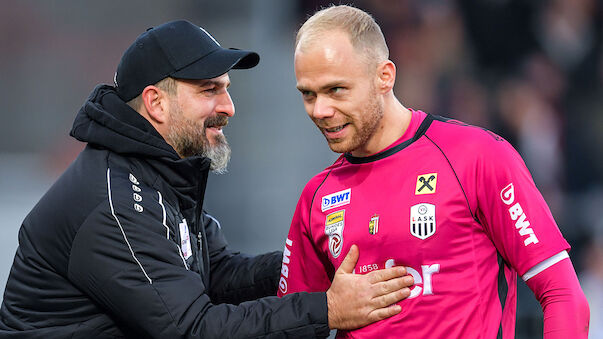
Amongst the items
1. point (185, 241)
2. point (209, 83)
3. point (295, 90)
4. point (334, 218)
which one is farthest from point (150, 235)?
point (295, 90)

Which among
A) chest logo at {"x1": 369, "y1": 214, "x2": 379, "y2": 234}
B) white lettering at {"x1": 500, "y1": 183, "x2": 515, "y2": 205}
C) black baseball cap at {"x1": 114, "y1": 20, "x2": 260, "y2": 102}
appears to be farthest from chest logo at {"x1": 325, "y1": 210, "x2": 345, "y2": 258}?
black baseball cap at {"x1": 114, "y1": 20, "x2": 260, "y2": 102}

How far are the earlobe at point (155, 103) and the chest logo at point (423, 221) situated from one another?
132 cm

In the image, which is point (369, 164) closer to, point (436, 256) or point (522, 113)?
point (436, 256)

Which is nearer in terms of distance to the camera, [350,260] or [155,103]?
[350,260]

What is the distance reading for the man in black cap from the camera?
10.9ft

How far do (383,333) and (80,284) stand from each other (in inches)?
49.1

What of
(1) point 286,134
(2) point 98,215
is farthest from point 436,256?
(1) point 286,134

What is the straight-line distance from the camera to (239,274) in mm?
4254

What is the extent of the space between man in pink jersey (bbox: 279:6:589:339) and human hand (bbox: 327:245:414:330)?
38 millimetres

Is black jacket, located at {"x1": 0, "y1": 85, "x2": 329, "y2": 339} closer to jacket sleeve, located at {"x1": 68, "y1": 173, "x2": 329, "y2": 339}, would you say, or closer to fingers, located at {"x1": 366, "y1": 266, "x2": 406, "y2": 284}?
jacket sleeve, located at {"x1": 68, "y1": 173, "x2": 329, "y2": 339}

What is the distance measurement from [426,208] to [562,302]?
1.86 ft

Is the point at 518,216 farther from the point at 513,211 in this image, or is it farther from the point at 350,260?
the point at 350,260

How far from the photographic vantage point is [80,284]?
11.3ft

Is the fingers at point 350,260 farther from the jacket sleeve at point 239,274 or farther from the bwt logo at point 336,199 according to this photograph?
the jacket sleeve at point 239,274
